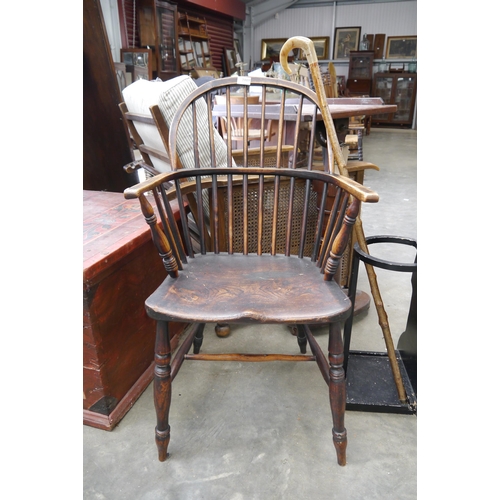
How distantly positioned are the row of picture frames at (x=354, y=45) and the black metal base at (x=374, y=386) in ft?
32.5

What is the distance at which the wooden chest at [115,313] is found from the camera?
119cm

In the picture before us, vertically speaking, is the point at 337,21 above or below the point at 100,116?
above

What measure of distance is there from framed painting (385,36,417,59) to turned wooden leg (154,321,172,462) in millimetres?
11396

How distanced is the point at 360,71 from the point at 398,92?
44.1 inches

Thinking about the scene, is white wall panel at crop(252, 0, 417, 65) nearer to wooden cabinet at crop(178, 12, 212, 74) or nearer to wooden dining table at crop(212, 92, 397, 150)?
wooden cabinet at crop(178, 12, 212, 74)

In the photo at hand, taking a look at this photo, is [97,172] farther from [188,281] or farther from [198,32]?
[198,32]

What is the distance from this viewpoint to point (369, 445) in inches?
49.0

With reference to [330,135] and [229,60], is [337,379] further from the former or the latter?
[229,60]

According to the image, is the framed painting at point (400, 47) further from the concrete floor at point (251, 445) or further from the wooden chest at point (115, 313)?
the wooden chest at point (115, 313)

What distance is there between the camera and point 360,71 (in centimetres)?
997

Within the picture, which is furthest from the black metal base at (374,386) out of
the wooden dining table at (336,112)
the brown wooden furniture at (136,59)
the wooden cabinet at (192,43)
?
the wooden cabinet at (192,43)

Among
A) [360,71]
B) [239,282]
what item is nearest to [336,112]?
[239,282]

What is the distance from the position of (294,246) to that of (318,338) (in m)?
0.44

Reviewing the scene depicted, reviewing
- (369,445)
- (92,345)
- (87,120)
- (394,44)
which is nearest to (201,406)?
(92,345)
